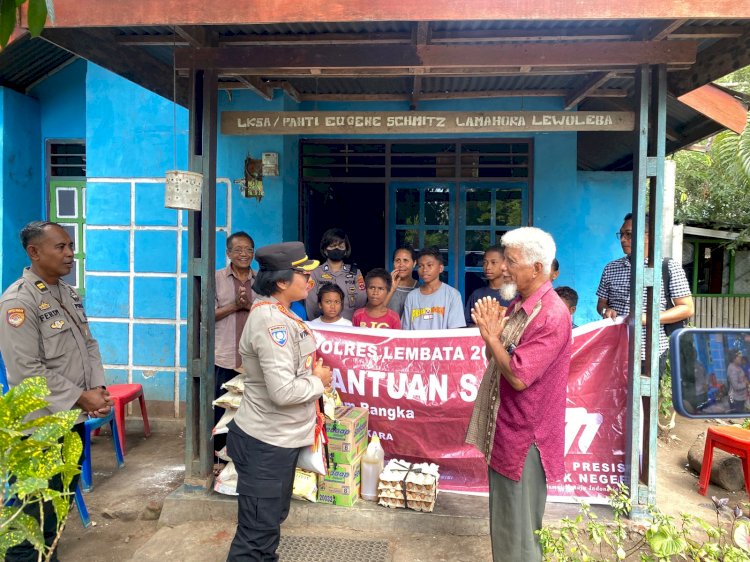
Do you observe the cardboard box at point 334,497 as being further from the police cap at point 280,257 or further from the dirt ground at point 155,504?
the police cap at point 280,257

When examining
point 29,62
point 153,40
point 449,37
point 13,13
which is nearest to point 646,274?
point 449,37

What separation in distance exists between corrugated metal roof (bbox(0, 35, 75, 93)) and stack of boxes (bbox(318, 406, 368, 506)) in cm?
570

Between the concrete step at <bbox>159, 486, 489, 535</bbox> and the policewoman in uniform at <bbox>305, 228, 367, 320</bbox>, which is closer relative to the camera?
the concrete step at <bbox>159, 486, 489, 535</bbox>

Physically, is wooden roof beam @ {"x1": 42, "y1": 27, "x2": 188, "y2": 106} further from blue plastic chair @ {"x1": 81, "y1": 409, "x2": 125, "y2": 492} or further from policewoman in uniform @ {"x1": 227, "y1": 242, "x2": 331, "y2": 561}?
blue plastic chair @ {"x1": 81, "y1": 409, "x2": 125, "y2": 492}

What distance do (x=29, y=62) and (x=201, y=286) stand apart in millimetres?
4897

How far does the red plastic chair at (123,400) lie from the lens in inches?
198

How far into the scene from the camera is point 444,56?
12.0ft

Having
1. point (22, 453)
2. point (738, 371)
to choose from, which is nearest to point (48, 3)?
point (22, 453)

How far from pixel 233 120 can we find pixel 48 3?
102 inches

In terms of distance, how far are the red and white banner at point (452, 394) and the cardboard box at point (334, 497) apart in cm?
54

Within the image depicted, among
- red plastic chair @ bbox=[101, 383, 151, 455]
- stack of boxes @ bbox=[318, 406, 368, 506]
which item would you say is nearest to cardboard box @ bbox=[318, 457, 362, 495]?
stack of boxes @ bbox=[318, 406, 368, 506]

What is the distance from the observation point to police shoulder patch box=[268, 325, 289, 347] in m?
2.68

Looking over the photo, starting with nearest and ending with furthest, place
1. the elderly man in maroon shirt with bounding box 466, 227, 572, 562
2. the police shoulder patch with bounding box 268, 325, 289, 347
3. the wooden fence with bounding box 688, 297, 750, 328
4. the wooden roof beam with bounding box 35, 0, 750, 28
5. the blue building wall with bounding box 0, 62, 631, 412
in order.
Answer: the elderly man in maroon shirt with bounding box 466, 227, 572, 562 < the police shoulder patch with bounding box 268, 325, 289, 347 < the wooden roof beam with bounding box 35, 0, 750, 28 < the blue building wall with bounding box 0, 62, 631, 412 < the wooden fence with bounding box 688, 297, 750, 328

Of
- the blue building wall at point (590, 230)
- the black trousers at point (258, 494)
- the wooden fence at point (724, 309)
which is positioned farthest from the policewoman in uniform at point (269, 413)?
the wooden fence at point (724, 309)
